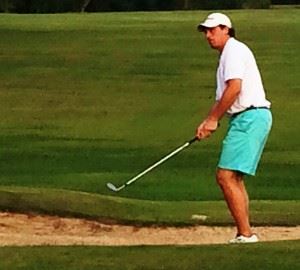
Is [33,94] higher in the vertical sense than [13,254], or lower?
lower

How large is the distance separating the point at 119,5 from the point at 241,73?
63834 millimetres

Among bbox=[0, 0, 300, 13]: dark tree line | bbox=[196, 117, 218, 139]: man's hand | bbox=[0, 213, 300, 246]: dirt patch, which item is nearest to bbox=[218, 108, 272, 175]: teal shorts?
bbox=[196, 117, 218, 139]: man's hand

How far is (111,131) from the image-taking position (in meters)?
22.0

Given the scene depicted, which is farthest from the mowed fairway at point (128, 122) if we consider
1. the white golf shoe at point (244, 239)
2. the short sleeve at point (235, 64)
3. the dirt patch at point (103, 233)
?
the short sleeve at point (235, 64)

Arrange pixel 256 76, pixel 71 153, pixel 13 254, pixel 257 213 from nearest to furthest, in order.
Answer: pixel 13 254, pixel 256 76, pixel 257 213, pixel 71 153

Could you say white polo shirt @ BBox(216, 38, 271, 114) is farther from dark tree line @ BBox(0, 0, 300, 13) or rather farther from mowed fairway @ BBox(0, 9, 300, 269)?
dark tree line @ BBox(0, 0, 300, 13)

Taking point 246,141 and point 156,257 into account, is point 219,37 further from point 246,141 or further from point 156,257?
Answer: point 156,257

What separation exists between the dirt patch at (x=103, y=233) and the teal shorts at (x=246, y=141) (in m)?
1.55

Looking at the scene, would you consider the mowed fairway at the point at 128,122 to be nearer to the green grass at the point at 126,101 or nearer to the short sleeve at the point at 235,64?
the green grass at the point at 126,101

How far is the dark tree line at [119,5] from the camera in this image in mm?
68875

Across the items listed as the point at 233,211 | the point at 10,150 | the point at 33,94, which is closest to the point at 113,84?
the point at 33,94

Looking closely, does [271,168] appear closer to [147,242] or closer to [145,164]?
[145,164]

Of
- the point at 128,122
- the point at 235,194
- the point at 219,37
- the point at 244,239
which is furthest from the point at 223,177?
the point at 128,122

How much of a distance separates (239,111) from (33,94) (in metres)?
20.5
